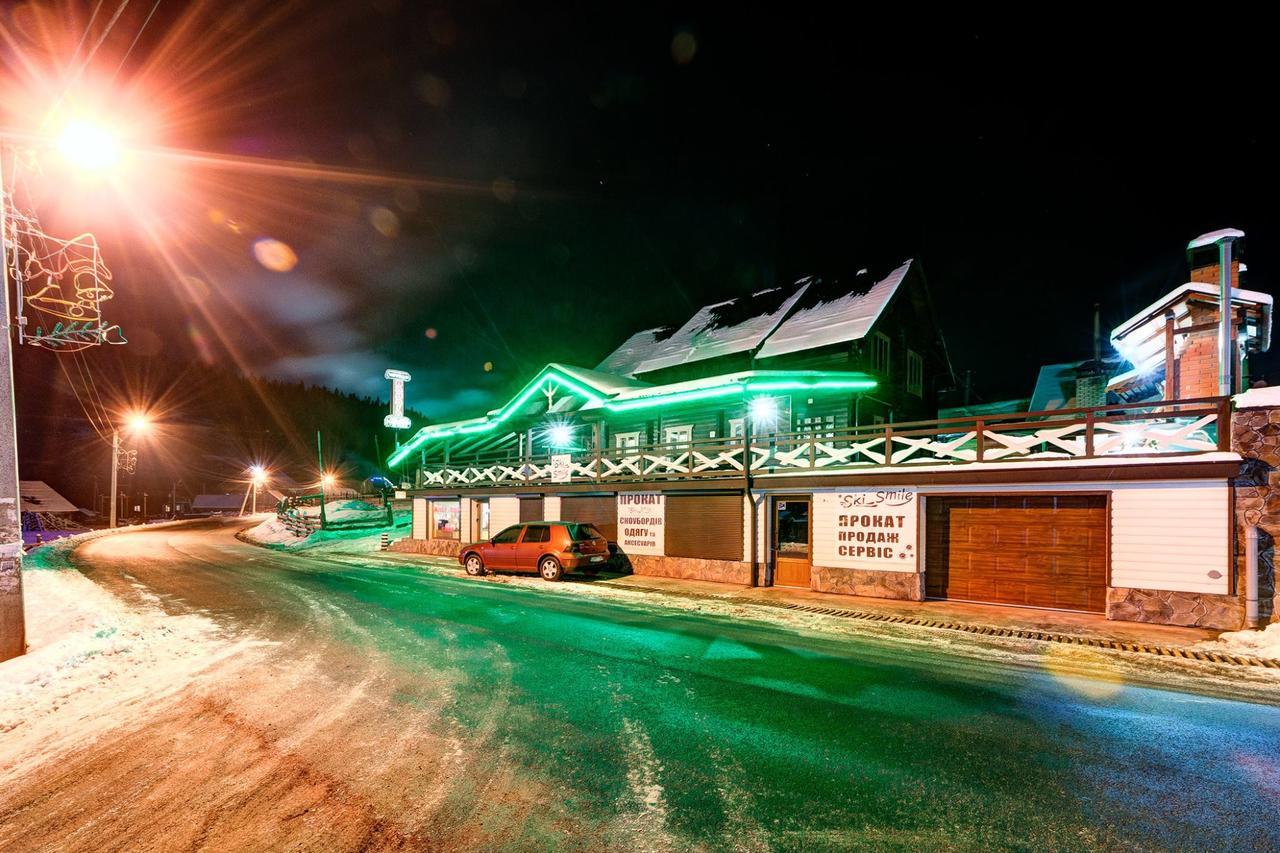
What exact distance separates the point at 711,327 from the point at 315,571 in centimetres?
1955

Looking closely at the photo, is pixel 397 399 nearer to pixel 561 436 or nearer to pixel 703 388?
pixel 561 436

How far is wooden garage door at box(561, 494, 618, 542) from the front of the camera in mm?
19938

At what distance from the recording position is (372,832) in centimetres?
391

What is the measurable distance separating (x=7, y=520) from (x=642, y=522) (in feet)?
47.1

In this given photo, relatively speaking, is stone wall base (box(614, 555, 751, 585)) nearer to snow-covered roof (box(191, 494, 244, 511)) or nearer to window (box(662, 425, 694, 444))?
window (box(662, 425, 694, 444))

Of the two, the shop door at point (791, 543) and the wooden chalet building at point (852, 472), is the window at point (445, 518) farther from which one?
the shop door at point (791, 543)

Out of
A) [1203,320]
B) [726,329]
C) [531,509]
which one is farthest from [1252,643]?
[726,329]

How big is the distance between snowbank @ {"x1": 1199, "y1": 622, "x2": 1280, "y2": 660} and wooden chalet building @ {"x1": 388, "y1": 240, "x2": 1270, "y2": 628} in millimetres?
694

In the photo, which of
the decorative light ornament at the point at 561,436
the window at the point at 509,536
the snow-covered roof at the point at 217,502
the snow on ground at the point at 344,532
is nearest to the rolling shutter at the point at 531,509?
the decorative light ornament at the point at 561,436

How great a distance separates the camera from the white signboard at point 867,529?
13531mm

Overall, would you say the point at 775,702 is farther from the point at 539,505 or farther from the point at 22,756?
the point at 539,505

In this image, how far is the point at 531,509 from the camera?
22.9 m

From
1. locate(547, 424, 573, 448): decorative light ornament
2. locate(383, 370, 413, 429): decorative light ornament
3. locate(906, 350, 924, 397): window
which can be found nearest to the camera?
locate(906, 350, 924, 397): window

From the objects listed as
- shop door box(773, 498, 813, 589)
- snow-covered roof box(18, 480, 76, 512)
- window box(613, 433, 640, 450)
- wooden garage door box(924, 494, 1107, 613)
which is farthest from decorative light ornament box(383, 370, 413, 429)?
snow-covered roof box(18, 480, 76, 512)
